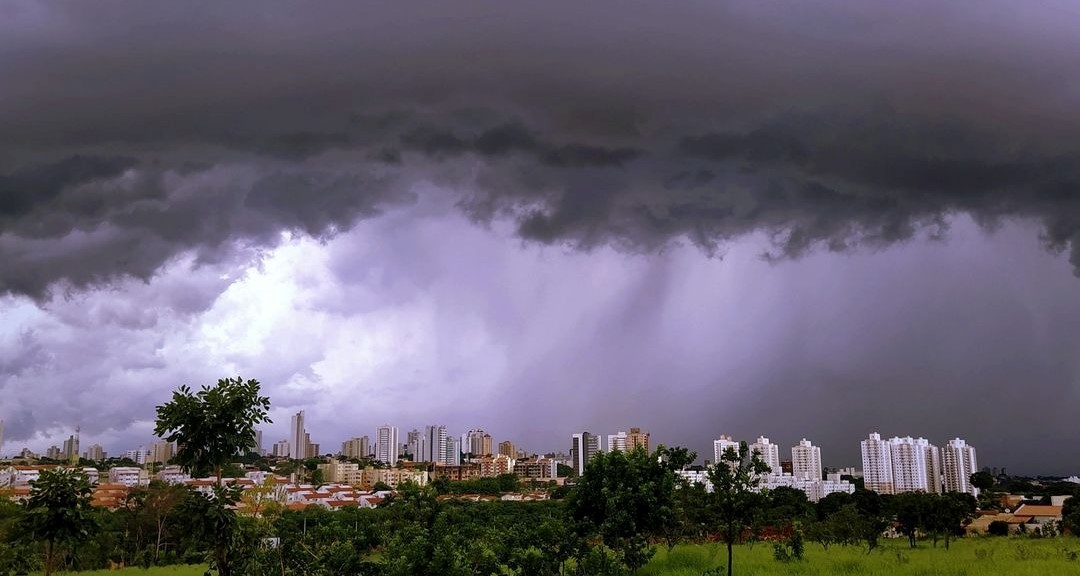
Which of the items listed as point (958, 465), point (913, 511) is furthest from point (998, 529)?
point (958, 465)

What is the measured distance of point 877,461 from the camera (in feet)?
532

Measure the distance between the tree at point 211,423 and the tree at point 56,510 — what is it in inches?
98.2

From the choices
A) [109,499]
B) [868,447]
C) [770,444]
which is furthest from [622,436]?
[109,499]

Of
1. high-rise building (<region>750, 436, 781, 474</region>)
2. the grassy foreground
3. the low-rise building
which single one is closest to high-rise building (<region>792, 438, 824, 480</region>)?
high-rise building (<region>750, 436, 781, 474</region>)

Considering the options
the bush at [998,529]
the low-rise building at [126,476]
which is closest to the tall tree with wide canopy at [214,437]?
the bush at [998,529]

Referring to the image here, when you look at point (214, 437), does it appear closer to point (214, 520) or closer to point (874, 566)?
point (214, 520)

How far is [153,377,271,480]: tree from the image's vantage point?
1430cm

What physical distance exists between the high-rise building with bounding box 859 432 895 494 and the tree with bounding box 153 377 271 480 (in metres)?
167

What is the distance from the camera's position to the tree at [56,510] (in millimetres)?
15102

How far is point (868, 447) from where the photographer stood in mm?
162125

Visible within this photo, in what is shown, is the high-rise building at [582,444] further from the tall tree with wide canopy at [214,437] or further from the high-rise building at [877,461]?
the tall tree with wide canopy at [214,437]

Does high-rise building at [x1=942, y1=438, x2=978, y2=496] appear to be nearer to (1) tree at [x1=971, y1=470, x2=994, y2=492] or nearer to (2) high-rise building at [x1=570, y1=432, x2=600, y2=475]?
(1) tree at [x1=971, y1=470, x2=994, y2=492]

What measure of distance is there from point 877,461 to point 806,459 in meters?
21.1

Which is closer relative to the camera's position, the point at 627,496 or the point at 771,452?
the point at 627,496
